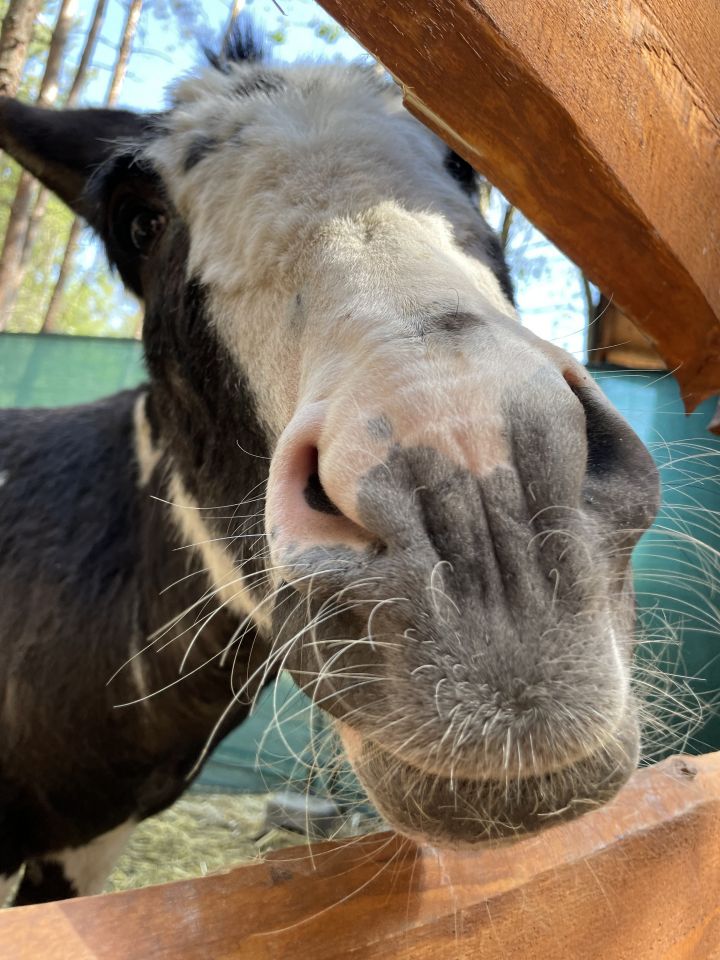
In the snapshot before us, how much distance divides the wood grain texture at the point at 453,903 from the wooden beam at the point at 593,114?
0.88 meters

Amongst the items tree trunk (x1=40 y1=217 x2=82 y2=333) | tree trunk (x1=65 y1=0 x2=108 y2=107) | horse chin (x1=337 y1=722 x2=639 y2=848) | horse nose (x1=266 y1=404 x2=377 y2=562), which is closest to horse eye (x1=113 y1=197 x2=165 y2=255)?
horse nose (x1=266 y1=404 x2=377 y2=562)

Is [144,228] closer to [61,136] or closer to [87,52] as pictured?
[61,136]

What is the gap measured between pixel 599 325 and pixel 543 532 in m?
1.70

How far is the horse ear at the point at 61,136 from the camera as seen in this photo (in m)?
2.27

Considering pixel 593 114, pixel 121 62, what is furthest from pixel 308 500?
pixel 121 62

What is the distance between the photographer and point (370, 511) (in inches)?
33.7

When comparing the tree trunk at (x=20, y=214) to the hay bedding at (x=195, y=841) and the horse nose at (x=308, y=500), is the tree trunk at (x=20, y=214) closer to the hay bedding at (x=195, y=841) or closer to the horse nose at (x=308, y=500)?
the hay bedding at (x=195, y=841)

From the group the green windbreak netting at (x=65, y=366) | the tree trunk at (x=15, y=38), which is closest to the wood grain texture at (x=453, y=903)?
the green windbreak netting at (x=65, y=366)

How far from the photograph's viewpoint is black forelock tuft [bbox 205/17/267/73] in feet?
7.60

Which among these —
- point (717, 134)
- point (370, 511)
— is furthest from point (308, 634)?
point (717, 134)

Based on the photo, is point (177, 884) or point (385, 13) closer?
point (177, 884)

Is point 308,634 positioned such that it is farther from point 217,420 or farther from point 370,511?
point 217,420

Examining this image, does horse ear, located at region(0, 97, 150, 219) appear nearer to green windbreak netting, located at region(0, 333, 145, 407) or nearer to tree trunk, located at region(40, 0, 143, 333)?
green windbreak netting, located at region(0, 333, 145, 407)

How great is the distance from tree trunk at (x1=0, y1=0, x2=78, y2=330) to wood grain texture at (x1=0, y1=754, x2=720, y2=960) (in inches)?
254
